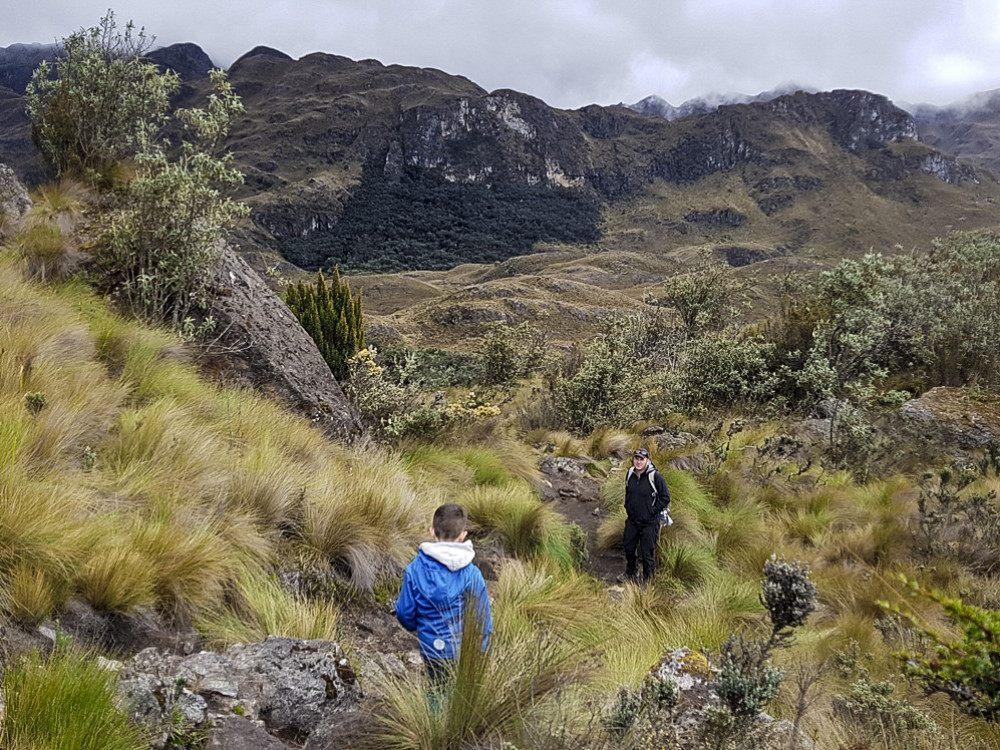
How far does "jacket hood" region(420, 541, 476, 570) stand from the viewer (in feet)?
9.61

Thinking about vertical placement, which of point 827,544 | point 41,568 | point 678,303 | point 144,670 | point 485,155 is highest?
point 485,155

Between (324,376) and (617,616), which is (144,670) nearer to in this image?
(617,616)

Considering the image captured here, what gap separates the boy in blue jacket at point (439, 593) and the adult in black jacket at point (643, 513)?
144 inches

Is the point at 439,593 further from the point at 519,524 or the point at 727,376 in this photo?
the point at 727,376

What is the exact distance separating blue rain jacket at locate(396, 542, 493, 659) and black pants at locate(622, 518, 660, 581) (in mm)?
3747

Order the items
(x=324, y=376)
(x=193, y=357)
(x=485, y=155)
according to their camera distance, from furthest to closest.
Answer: (x=485, y=155) → (x=324, y=376) → (x=193, y=357)

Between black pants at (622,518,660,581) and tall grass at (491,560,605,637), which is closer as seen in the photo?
tall grass at (491,560,605,637)

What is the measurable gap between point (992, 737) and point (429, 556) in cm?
280

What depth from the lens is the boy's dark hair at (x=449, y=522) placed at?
3.09 meters

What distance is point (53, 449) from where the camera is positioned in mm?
3623

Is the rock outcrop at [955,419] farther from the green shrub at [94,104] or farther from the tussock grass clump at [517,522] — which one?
the green shrub at [94,104]

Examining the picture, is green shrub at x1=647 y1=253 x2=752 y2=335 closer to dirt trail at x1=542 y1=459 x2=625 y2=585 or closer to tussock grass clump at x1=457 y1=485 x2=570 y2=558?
dirt trail at x1=542 y1=459 x2=625 y2=585

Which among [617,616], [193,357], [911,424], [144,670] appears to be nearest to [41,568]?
[144,670]

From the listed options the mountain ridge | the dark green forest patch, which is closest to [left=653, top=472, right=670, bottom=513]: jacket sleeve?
the mountain ridge
